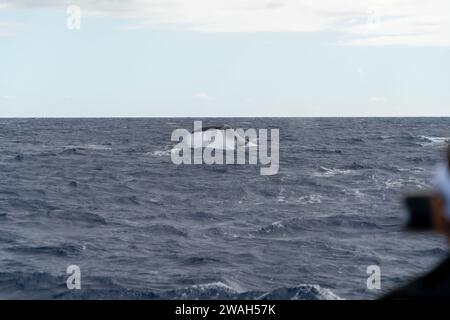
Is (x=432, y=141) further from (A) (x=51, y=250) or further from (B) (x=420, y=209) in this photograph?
(B) (x=420, y=209)

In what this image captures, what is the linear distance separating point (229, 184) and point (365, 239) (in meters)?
19.0

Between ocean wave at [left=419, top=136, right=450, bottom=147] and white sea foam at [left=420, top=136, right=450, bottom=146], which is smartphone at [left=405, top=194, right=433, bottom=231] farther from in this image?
white sea foam at [left=420, top=136, right=450, bottom=146]

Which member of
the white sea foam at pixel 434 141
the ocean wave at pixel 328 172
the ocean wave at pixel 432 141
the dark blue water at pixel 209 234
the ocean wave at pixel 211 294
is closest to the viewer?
the ocean wave at pixel 211 294

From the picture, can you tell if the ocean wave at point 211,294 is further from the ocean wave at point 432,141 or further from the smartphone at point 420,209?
the ocean wave at point 432,141

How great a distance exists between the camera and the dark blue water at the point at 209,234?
Result: 17.9 meters

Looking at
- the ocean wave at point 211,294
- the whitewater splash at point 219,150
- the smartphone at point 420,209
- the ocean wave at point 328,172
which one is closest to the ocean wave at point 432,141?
the whitewater splash at point 219,150

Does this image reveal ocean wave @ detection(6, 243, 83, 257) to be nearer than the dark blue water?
No

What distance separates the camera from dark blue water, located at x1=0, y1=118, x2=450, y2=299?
58.6ft

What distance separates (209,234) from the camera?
2514 centimetres

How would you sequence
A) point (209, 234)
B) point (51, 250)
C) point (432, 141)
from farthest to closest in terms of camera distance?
point (432, 141), point (209, 234), point (51, 250)

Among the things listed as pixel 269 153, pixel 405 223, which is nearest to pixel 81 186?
pixel 269 153

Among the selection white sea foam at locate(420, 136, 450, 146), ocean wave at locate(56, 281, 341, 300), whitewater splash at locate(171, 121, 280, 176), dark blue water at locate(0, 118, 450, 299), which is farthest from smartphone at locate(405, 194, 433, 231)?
white sea foam at locate(420, 136, 450, 146)

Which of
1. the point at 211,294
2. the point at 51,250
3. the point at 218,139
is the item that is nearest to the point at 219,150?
the point at 218,139

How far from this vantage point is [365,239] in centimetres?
2391
